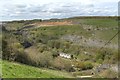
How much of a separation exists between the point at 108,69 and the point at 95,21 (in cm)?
10632

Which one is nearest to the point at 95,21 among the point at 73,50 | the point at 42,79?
the point at 73,50

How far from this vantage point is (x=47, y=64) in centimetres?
3750

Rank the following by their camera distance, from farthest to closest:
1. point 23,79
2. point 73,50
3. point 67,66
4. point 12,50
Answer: point 73,50 < point 67,66 < point 12,50 < point 23,79

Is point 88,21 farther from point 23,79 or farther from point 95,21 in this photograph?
point 23,79

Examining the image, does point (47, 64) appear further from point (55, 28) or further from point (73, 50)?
point (55, 28)

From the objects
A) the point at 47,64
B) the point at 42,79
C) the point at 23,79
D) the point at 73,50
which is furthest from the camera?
the point at 73,50

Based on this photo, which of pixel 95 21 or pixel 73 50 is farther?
pixel 95 21

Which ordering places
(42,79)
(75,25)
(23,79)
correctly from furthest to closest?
(75,25) < (42,79) < (23,79)

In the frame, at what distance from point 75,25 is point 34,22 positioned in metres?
19.8

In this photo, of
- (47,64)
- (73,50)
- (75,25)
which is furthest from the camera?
(75,25)

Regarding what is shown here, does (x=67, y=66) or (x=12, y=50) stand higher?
(x=12, y=50)

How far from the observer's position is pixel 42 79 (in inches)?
720

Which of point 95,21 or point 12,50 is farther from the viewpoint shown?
point 95,21

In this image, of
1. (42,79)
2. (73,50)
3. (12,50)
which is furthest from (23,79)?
(73,50)
